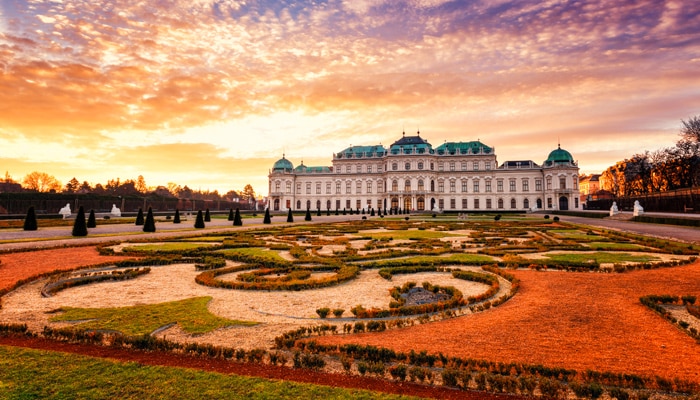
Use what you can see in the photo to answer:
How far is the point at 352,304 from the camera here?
565 cm

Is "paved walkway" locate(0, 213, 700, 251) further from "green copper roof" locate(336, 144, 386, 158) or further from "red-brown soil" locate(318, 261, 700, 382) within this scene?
"green copper roof" locate(336, 144, 386, 158)

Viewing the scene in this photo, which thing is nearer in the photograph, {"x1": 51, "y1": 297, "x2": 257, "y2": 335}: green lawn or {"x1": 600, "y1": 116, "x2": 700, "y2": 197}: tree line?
{"x1": 51, "y1": 297, "x2": 257, "y2": 335}: green lawn

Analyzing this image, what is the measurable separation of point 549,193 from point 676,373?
73.7m

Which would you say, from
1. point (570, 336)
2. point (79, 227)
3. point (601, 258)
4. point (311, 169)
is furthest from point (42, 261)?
point (311, 169)

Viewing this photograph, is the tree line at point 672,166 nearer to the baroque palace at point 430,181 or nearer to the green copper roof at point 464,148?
the baroque palace at point 430,181

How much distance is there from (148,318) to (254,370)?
2300 mm

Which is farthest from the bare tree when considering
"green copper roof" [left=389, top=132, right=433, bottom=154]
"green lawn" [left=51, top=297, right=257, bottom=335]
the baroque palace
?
"green lawn" [left=51, top=297, right=257, bottom=335]

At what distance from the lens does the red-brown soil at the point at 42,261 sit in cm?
762

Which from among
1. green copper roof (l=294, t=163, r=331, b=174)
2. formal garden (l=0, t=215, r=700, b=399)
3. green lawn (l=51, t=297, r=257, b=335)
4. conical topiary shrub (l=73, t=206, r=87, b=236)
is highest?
green copper roof (l=294, t=163, r=331, b=174)

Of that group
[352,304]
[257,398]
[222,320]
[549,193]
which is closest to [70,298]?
[222,320]

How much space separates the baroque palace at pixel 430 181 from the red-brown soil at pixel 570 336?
6356 centimetres

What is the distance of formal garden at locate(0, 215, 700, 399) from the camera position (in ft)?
10.8

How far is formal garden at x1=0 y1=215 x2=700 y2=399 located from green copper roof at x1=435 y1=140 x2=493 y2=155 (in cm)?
6785

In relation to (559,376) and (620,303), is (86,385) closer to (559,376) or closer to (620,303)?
(559,376)
